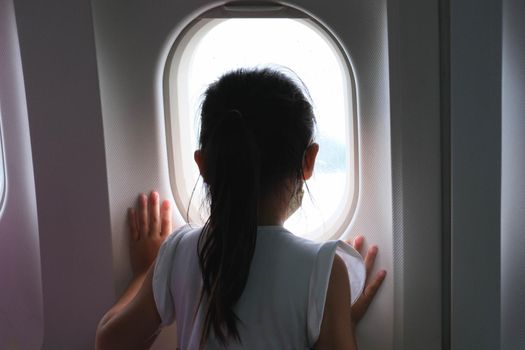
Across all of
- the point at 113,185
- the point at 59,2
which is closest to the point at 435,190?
the point at 113,185

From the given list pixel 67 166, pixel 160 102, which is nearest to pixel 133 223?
pixel 67 166

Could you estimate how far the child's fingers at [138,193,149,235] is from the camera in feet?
4.09

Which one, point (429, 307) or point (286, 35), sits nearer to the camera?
point (429, 307)

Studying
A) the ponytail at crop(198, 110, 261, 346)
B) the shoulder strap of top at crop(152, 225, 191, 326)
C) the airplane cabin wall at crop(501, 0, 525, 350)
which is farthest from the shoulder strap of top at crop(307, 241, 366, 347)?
the airplane cabin wall at crop(501, 0, 525, 350)

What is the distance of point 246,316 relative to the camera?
893mm

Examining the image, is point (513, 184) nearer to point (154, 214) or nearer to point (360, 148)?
point (360, 148)

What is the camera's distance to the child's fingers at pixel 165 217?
1280mm

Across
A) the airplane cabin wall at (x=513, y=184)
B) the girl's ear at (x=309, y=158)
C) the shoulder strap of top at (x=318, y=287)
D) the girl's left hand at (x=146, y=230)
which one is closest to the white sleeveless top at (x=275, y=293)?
the shoulder strap of top at (x=318, y=287)

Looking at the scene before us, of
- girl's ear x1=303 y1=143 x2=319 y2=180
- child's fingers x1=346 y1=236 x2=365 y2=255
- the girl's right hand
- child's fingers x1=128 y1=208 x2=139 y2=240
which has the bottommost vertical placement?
the girl's right hand

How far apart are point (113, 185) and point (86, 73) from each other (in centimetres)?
27

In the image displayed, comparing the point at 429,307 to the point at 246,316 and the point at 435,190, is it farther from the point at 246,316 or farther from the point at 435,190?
the point at 246,316

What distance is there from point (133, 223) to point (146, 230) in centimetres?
4

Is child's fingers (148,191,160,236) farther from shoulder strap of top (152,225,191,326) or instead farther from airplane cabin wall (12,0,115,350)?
shoulder strap of top (152,225,191,326)

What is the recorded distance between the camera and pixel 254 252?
916mm
